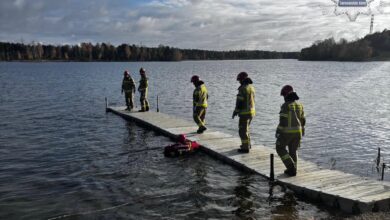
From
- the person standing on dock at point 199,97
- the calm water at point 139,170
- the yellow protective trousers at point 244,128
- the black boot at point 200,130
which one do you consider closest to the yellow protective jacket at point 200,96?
the person standing on dock at point 199,97

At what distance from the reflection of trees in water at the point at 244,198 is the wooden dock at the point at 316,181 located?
18.3 inches

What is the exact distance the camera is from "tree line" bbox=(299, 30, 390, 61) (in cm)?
15950

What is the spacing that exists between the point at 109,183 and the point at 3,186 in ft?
10.5

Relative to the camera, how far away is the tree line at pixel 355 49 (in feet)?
523

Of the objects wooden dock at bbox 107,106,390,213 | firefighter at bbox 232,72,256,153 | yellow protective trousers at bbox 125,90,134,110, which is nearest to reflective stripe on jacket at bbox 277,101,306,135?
wooden dock at bbox 107,106,390,213

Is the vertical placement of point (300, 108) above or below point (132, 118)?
above

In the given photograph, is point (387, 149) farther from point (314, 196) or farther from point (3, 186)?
point (3, 186)

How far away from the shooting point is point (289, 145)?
10.5 m

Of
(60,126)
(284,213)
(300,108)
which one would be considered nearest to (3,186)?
(284,213)

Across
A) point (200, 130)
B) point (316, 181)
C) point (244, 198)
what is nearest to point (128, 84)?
point (200, 130)

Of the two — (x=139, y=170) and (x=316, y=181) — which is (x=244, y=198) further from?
(x=139, y=170)

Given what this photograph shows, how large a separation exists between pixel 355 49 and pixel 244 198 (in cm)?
16497

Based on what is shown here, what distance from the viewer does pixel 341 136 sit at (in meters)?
19.3

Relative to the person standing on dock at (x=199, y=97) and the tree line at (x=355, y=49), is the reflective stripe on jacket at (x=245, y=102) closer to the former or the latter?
the person standing on dock at (x=199, y=97)
